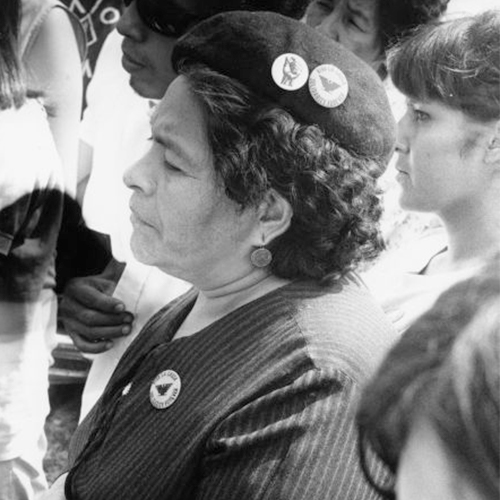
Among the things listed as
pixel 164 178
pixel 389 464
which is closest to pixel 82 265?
pixel 164 178

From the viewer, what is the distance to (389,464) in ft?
3.46

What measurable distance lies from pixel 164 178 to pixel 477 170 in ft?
1.81

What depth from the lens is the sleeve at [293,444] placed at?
4.99 ft

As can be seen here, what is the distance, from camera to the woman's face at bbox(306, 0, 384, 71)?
1.85 meters

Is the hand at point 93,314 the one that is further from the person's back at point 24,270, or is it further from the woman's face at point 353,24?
the woman's face at point 353,24

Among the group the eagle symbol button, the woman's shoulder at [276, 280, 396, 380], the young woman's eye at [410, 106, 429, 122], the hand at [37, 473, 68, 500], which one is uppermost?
the young woman's eye at [410, 106, 429, 122]

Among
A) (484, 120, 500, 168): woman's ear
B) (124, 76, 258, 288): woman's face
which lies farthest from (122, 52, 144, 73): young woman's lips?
(484, 120, 500, 168): woman's ear

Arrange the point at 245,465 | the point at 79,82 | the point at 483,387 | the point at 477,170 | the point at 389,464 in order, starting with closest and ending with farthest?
the point at 483,387 < the point at 389,464 < the point at 245,465 < the point at 477,170 < the point at 79,82

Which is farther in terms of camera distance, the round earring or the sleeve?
the round earring

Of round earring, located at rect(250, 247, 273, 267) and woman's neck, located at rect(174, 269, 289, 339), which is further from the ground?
round earring, located at rect(250, 247, 273, 267)

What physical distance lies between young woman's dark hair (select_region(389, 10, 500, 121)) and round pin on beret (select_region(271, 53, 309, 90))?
0.74 feet

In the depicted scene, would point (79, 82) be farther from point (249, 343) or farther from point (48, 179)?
point (249, 343)

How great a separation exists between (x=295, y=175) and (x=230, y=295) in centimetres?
25

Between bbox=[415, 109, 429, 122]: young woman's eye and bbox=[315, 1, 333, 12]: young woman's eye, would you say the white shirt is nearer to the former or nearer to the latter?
bbox=[315, 1, 333, 12]: young woman's eye
